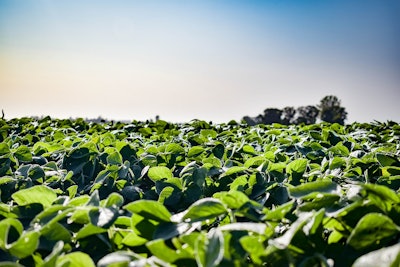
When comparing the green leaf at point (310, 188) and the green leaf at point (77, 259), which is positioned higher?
the green leaf at point (310, 188)

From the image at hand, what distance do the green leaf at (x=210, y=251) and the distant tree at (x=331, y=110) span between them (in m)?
74.3

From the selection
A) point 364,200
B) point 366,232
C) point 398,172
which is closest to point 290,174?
point 398,172

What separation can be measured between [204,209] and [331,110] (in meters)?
79.3

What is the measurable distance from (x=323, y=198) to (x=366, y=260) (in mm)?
302

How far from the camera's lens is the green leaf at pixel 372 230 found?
858mm

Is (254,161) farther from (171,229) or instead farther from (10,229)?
(10,229)

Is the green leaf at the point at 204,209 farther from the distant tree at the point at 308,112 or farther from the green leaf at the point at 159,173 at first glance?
the distant tree at the point at 308,112

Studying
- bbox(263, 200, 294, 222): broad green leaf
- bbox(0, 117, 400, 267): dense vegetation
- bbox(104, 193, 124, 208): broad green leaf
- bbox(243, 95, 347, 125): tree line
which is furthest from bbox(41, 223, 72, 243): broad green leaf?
bbox(243, 95, 347, 125): tree line

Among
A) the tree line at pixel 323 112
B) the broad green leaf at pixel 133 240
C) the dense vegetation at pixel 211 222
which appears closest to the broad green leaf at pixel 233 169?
the dense vegetation at pixel 211 222

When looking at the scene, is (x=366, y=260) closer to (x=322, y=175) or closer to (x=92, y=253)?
(x=92, y=253)

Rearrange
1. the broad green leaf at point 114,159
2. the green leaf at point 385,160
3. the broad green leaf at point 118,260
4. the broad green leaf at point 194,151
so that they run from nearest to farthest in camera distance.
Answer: the broad green leaf at point 118,260 → the green leaf at point 385,160 → the broad green leaf at point 114,159 → the broad green leaf at point 194,151

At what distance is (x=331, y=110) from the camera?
75625 millimetres

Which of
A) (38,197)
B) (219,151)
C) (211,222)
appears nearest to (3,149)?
(38,197)

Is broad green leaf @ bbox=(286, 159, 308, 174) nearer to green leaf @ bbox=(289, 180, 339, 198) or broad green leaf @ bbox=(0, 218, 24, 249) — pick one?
green leaf @ bbox=(289, 180, 339, 198)
